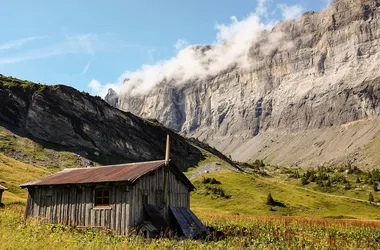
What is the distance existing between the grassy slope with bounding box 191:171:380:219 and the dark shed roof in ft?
110

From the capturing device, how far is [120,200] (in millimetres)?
27500

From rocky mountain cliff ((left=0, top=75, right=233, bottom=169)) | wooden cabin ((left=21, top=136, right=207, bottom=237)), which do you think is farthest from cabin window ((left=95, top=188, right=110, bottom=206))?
rocky mountain cliff ((left=0, top=75, right=233, bottom=169))

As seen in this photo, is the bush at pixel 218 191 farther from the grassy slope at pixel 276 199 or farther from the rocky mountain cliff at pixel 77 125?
the rocky mountain cliff at pixel 77 125

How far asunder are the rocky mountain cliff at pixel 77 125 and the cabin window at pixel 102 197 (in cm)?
7942

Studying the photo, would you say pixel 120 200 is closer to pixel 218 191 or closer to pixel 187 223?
pixel 187 223

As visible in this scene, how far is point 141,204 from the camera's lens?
28094mm

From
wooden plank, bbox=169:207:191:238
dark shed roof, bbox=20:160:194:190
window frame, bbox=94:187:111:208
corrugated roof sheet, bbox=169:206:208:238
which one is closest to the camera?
dark shed roof, bbox=20:160:194:190

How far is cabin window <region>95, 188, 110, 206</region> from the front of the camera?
28.3 meters

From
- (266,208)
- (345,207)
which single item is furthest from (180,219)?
(345,207)

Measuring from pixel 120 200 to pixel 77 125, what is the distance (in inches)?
3686

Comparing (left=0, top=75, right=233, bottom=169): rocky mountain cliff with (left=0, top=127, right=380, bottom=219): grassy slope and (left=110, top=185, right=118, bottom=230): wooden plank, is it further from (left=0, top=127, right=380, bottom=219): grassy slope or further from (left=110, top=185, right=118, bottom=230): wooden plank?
(left=110, top=185, right=118, bottom=230): wooden plank

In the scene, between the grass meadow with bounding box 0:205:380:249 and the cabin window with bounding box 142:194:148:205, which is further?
the cabin window with bounding box 142:194:148:205

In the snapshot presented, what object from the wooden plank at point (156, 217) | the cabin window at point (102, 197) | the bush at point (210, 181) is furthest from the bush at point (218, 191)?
the cabin window at point (102, 197)

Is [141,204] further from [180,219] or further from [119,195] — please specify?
[180,219]
